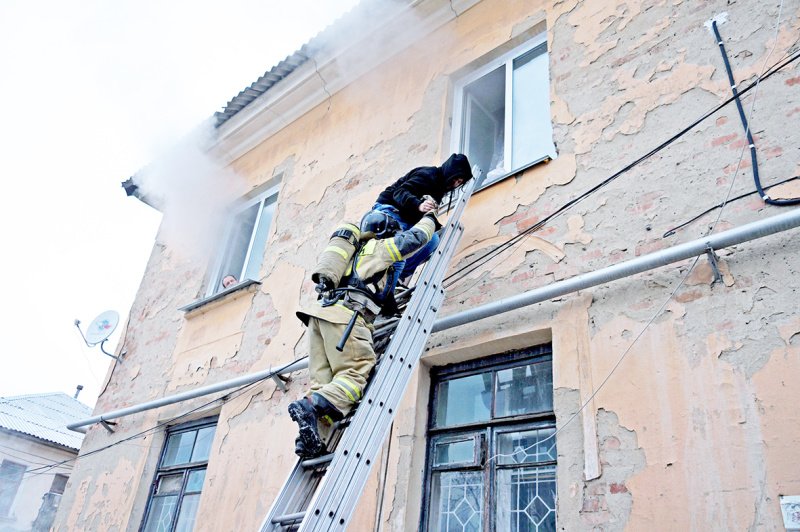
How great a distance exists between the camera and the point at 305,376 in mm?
4898

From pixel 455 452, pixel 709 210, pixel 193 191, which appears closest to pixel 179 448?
pixel 455 452

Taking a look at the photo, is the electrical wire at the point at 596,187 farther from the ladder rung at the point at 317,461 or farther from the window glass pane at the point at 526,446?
the ladder rung at the point at 317,461

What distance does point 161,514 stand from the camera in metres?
5.65

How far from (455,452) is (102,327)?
5231mm

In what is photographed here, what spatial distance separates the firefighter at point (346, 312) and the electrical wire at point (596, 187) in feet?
2.02

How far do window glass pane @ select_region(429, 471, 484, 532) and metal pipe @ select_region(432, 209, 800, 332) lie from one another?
0.88m

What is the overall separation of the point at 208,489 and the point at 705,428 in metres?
3.83

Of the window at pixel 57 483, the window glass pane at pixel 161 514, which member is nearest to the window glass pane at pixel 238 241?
the window glass pane at pixel 161 514

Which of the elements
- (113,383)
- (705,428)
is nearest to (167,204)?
(113,383)

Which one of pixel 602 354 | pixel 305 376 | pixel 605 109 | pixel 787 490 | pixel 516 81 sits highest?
pixel 516 81

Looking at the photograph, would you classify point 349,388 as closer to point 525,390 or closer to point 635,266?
point 525,390

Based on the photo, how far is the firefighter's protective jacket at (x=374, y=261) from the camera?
3352 millimetres

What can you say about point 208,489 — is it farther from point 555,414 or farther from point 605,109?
point 605,109

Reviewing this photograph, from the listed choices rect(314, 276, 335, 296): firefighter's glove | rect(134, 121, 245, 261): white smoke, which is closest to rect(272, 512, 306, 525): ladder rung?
rect(314, 276, 335, 296): firefighter's glove
